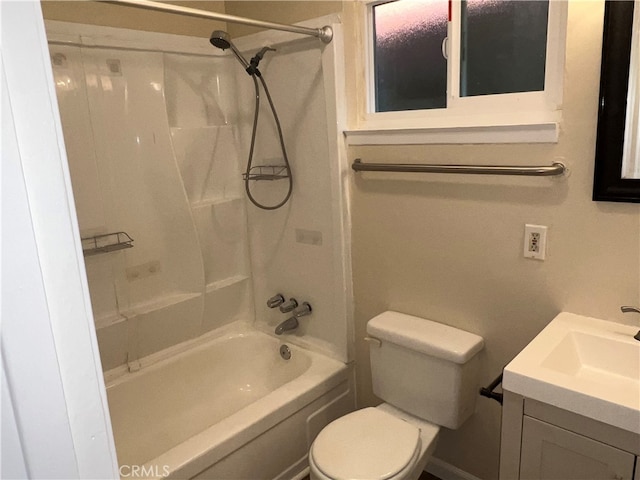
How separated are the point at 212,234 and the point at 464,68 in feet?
4.77

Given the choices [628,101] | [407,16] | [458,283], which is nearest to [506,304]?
[458,283]

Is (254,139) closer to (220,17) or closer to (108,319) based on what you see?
(220,17)

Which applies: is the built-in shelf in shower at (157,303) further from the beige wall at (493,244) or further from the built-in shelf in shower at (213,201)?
the beige wall at (493,244)

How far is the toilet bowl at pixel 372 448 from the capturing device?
1.62 metres

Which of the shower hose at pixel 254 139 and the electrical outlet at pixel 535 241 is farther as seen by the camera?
the shower hose at pixel 254 139

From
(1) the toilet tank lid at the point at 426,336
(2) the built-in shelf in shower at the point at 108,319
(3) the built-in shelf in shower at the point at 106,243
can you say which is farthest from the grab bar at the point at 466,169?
(2) the built-in shelf in shower at the point at 108,319

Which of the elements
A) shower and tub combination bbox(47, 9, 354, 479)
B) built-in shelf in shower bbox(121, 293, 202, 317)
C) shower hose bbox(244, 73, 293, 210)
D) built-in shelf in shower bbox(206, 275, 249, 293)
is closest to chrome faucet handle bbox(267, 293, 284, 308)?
shower and tub combination bbox(47, 9, 354, 479)

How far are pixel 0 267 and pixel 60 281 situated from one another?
6 cm

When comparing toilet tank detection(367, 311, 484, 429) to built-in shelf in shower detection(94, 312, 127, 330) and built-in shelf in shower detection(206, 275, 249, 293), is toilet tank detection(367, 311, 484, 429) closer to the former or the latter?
built-in shelf in shower detection(206, 275, 249, 293)

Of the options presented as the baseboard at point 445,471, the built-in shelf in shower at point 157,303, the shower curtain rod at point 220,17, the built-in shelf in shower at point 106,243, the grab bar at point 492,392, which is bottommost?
the baseboard at point 445,471

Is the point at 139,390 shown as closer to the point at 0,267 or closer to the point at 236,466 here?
the point at 236,466

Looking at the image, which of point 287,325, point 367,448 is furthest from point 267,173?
point 367,448

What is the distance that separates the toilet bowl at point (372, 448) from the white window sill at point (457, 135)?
3.52 feet

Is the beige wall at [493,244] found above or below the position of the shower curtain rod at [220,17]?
below
